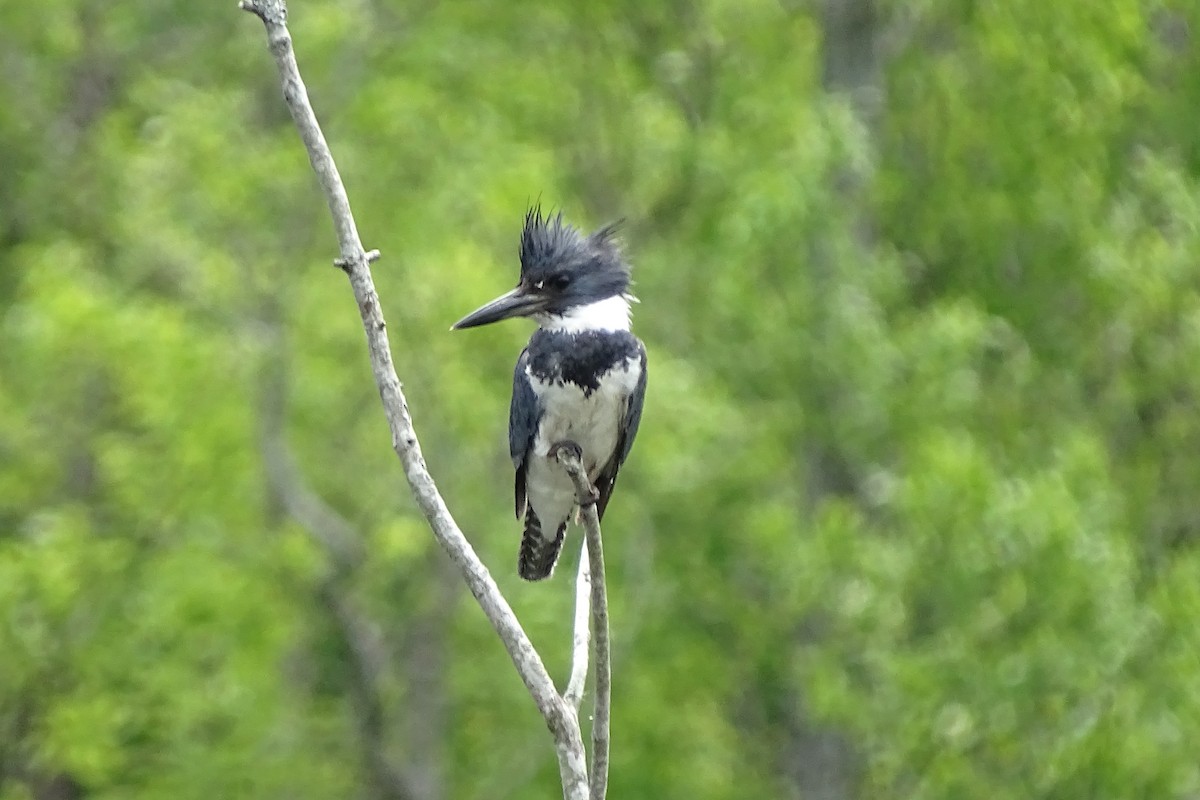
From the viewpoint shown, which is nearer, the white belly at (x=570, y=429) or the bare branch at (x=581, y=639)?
the bare branch at (x=581, y=639)

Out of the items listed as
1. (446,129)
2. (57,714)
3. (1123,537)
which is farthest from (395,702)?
(1123,537)

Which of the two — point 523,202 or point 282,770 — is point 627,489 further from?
point 282,770

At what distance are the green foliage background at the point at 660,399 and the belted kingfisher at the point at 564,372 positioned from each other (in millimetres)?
4032

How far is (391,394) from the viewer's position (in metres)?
3.92

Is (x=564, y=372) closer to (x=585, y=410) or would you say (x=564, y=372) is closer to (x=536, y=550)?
(x=585, y=410)

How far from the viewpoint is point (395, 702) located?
50.6ft

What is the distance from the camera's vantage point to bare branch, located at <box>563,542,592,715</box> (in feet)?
14.0

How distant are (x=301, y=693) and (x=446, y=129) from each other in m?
5.08

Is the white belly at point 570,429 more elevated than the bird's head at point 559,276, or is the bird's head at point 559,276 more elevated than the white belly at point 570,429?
the bird's head at point 559,276

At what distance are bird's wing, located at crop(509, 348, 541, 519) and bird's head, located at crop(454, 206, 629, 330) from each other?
5.7 inches

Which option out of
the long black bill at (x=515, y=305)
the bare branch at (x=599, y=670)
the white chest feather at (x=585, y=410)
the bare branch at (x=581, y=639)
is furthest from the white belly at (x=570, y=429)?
the bare branch at (x=599, y=670)

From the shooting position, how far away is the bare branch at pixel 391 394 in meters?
3.83

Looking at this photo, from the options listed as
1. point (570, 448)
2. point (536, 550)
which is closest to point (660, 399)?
point (536, 550)

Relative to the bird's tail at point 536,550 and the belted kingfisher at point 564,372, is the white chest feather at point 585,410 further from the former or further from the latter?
the bird's tail at point 536,550
